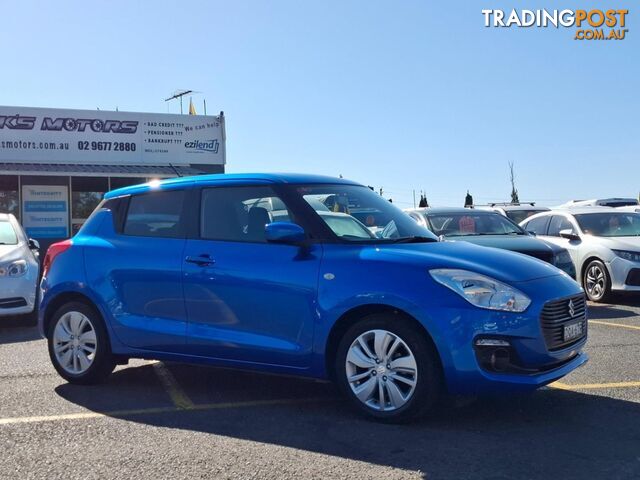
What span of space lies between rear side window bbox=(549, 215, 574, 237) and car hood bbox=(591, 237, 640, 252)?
32.1 inches

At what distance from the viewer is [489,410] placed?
5.09 meters

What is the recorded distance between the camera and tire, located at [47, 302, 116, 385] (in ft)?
19.7

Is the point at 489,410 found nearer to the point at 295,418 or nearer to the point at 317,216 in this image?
the point at 295,418

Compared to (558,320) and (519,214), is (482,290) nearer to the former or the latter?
(558,320)

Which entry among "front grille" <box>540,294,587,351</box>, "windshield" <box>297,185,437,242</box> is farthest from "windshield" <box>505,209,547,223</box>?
"front grille" <box>540,294,587,351</box>

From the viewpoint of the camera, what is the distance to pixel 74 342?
20.1 feet

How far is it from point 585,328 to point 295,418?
2.13 m

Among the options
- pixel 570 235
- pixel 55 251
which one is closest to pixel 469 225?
pixel 570 235

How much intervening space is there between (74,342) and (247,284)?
185 centimetres

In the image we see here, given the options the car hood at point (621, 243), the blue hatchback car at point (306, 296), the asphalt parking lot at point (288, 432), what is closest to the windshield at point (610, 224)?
the car hood at point (621, 243)

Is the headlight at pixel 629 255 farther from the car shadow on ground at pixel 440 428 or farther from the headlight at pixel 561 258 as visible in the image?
the car shadow on ground at pixel 440 428

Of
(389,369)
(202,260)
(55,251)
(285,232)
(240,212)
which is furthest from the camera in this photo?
(55,251)

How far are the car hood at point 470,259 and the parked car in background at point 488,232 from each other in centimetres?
446

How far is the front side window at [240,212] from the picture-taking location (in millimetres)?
5414
